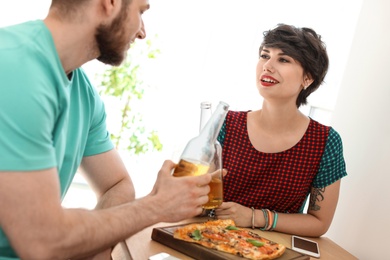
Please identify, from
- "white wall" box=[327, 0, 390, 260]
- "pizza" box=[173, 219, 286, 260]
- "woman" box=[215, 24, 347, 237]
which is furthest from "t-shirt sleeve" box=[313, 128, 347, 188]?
"pizza" box=[173, 219, 286, 260]

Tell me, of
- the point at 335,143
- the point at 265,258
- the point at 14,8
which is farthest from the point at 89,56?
the point at 14,8

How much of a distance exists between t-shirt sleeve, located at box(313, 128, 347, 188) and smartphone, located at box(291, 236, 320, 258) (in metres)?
0.34

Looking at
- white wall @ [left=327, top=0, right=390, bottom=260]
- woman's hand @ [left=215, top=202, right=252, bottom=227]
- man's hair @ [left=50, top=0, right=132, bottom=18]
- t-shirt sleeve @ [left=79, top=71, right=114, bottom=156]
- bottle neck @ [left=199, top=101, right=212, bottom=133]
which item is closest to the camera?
man's hair @ [left=50, top=0, right=132, bottom=18]

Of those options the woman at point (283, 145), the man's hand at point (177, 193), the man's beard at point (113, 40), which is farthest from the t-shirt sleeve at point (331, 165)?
the man's beard at point (113, 40)

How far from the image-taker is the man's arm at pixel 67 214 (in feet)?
3.16

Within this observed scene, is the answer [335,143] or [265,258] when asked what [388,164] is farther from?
[265,258]

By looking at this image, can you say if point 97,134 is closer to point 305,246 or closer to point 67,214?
point 67,214

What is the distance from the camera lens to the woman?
1.96m

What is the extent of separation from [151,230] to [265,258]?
395 mm

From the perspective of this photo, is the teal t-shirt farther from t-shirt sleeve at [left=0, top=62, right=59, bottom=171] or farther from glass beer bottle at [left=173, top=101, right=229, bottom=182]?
glass beer bottle at [left=173, top=101, right=229, bottom=182]

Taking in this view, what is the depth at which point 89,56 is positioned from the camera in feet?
4.12

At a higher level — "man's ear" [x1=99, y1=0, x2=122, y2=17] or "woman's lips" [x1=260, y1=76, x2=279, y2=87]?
"man's ear" [x1=99, y1=0, x2=122, y2=17]

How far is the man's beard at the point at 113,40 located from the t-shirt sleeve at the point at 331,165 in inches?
40.5

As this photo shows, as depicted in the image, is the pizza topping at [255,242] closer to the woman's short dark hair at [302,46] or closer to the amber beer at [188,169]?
the amber beer at [188,169]
